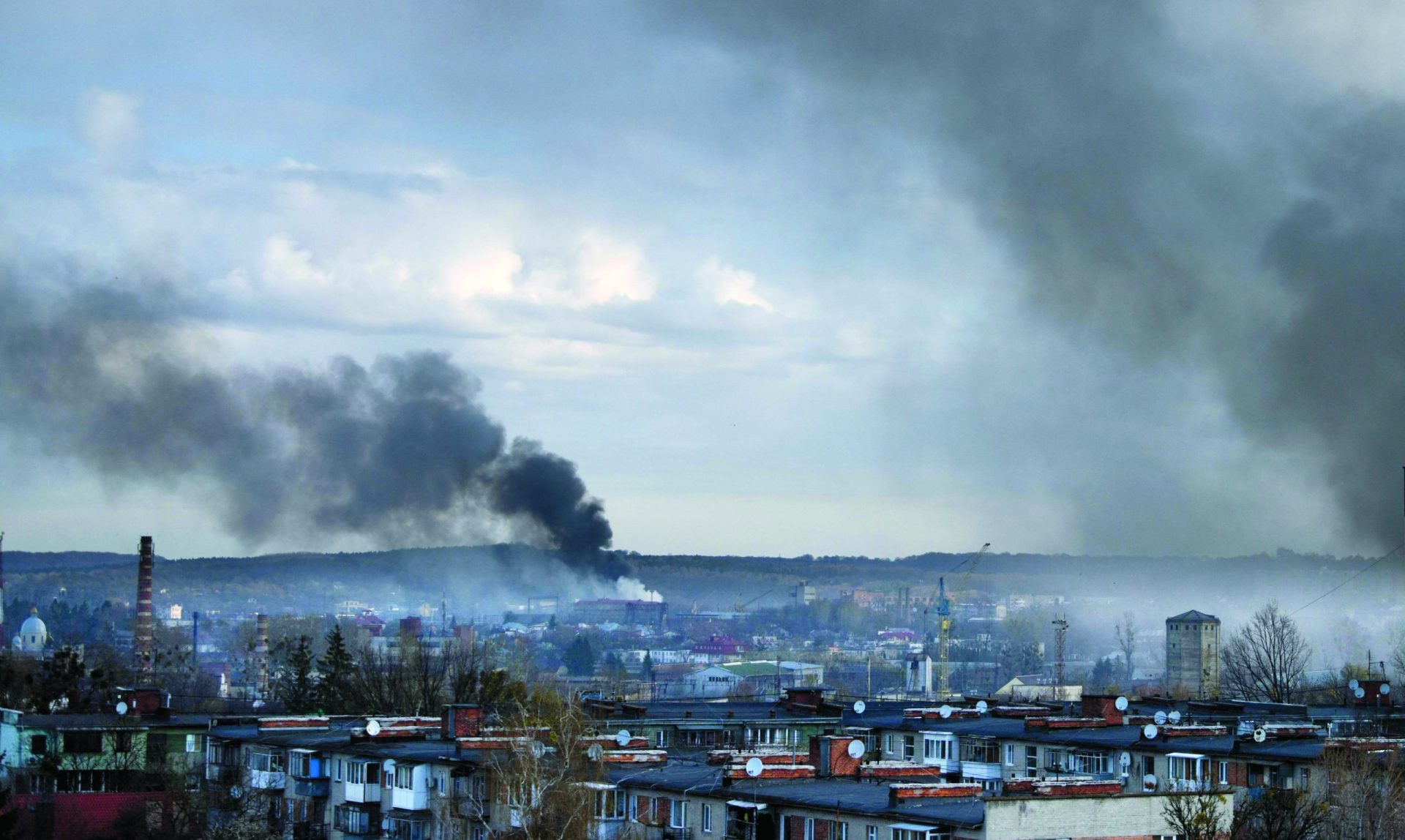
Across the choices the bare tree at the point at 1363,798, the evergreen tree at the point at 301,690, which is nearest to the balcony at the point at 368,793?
the bare tree at the point at 1363,798

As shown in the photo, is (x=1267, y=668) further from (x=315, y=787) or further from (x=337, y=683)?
(x=315, y=787)

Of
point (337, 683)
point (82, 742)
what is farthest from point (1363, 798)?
point (337, 683)

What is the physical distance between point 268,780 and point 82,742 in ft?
32.3

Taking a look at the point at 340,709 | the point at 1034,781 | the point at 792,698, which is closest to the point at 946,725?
the point at 792,698

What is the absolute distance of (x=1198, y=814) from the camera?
28531mm

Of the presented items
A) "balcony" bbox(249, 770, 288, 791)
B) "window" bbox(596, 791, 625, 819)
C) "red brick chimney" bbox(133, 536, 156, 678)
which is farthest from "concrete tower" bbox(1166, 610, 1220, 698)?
"window" bbox(596, 791, 625, 819)

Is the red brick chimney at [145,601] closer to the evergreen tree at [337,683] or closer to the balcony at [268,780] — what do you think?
the evergreen tree at [337,683]

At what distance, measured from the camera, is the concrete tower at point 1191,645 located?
503 feet

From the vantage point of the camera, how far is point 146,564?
444 feet

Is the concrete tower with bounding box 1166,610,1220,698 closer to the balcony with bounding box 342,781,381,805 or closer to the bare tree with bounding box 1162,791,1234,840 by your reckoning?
Result: the balcony with bounding box 342,781,381,805

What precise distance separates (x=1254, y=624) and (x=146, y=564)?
10020 centimetres

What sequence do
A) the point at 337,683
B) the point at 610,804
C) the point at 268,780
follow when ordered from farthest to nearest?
the point at 337,683
the point at 268,780
the point at 610,804

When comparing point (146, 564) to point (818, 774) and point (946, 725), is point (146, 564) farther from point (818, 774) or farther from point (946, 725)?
point (818, 774)

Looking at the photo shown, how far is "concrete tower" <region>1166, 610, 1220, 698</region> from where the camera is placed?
15325cm
